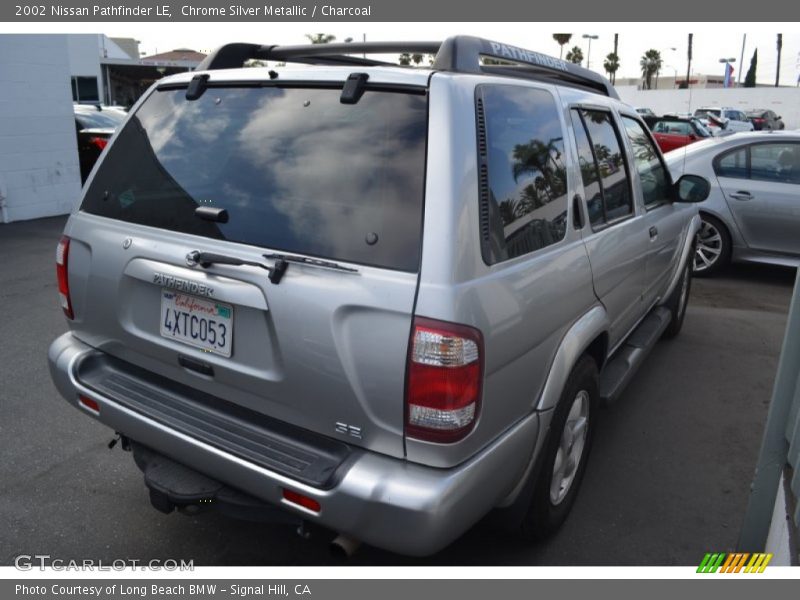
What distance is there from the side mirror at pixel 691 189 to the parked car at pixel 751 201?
334cm

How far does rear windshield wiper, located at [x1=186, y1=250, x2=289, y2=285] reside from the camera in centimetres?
222

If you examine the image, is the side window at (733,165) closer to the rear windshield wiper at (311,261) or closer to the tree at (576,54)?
the rear windshield wiper at (311,261)

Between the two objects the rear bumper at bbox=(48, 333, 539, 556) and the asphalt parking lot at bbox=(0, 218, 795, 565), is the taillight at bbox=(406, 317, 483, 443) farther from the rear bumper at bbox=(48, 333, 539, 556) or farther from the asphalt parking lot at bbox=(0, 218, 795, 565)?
the asphalt parking lot at bbox=(0, 218, 795, 565)

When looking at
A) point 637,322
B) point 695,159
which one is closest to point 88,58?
point 695,159

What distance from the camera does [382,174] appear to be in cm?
221

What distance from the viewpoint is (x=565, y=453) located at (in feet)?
9.72

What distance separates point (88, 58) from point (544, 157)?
39.0 m

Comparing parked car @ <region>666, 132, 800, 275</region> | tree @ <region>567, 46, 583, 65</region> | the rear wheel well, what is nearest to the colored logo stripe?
the rear wheel well

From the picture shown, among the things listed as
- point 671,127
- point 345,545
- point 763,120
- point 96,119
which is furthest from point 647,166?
point 763,120

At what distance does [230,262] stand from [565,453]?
166 cm

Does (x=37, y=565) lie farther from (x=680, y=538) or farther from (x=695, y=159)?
(x=695, y=159)

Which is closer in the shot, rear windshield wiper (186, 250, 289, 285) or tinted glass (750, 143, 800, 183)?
rear windshield wiper (186, 250, 289, 285)

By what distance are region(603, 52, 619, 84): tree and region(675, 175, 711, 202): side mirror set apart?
7468 centimetres

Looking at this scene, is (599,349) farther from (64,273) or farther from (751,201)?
(751,201)
